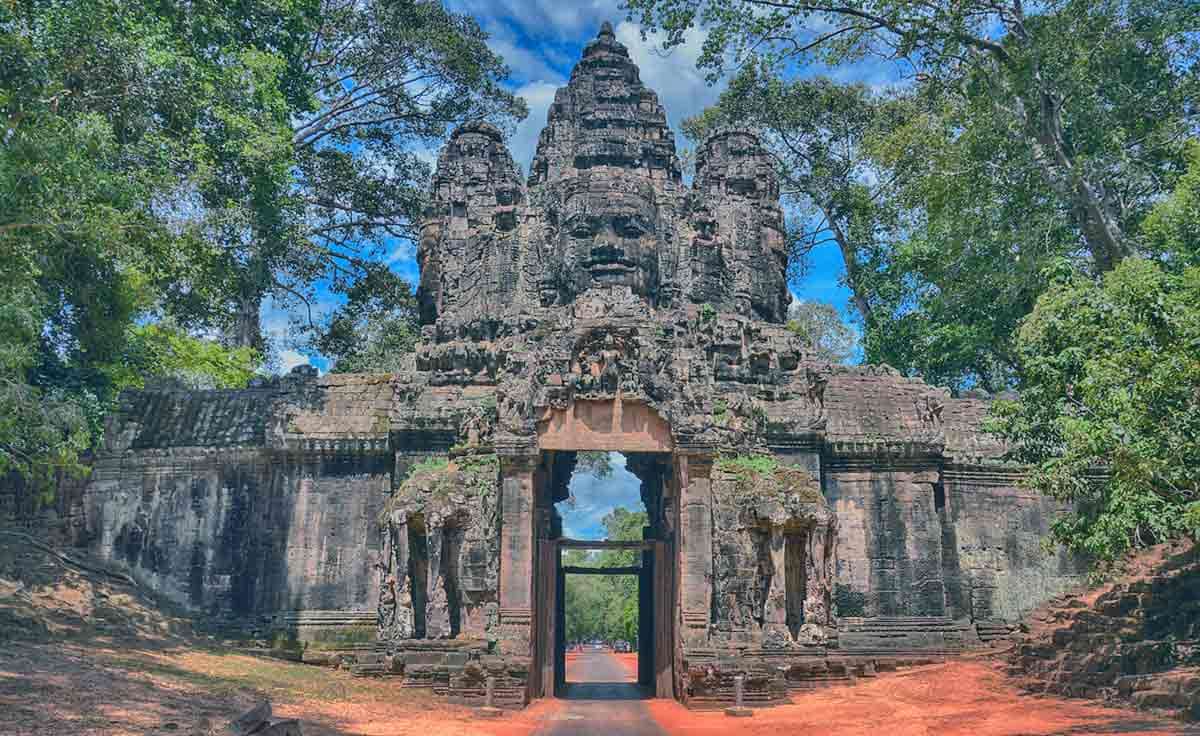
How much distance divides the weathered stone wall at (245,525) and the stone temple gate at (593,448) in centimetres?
5

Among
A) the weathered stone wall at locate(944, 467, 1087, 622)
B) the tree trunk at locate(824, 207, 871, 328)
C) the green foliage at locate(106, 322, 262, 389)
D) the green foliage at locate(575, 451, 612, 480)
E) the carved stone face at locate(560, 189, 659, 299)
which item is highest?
the tree trunk at locate(824, 207, 871, 328)

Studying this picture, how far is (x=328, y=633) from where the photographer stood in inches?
754

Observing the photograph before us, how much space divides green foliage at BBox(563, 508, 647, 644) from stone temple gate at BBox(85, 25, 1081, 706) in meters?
28.1

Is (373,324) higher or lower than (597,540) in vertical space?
higher

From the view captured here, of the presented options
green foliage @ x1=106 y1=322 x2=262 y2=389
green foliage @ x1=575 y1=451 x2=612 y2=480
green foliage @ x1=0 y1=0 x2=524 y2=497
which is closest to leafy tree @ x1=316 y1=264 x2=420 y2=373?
green foliage @ x1=0 y1=0 x2=524 y2=497

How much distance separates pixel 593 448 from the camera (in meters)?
16.2

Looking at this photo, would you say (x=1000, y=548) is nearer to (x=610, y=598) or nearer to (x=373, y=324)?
(x=373, y=324)

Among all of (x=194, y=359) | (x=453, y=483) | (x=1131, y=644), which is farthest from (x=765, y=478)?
(x=194, y=359)

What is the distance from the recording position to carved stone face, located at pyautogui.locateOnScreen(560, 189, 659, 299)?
2189cm

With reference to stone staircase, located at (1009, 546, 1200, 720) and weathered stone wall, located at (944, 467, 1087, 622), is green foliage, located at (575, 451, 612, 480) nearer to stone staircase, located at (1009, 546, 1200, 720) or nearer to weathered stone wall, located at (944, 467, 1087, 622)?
→ weathered stone wall, located at (944, 467, 1087, 622)

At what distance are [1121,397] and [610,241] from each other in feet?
39.4

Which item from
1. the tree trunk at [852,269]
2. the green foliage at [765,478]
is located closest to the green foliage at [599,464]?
the tree trunk at [852,269]

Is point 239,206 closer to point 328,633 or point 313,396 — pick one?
point 313,396

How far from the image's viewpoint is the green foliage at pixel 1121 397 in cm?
1188
